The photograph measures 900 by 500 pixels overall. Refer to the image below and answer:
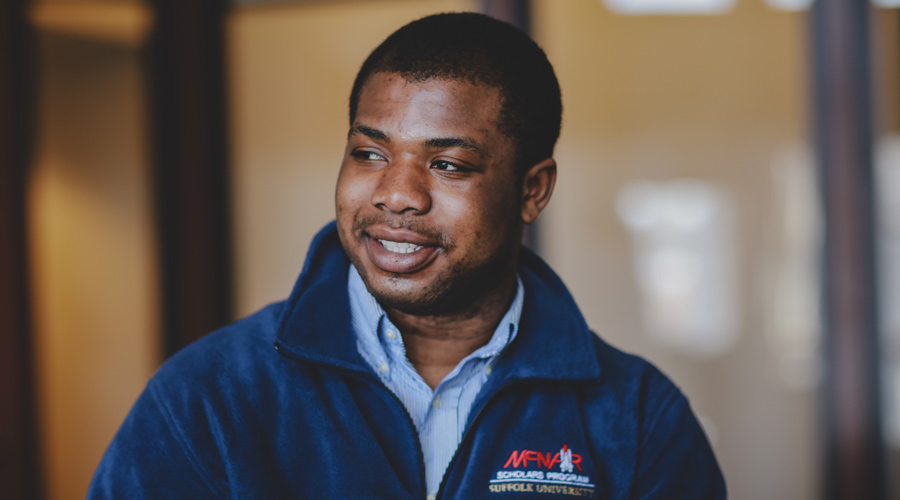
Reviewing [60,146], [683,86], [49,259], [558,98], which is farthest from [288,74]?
[558,98]

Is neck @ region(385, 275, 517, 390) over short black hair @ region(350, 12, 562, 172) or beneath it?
beneath

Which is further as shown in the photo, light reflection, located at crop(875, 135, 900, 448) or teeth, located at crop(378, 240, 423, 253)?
light reflection, located at crop(875, 135, 900, 448)

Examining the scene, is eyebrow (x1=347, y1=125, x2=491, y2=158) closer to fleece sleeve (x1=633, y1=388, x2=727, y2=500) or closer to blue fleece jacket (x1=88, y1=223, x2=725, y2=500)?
blue fleece jacket (x1=88, y1=223, x2=725, y2=500)

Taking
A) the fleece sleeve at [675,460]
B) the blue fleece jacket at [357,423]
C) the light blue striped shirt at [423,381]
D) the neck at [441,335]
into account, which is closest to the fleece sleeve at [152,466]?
the blue fleece jacket at [357,423]

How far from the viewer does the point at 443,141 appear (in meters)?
1.40

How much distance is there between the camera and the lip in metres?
1.40

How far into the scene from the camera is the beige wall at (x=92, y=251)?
332cm

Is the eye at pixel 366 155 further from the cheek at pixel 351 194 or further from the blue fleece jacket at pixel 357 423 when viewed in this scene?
the blue fleece jacket at pixel 357 423

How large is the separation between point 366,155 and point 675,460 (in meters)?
0.86

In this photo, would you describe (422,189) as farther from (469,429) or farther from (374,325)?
(469,429)

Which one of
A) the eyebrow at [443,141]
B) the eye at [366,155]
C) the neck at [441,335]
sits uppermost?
the eyebrow at [443,141]

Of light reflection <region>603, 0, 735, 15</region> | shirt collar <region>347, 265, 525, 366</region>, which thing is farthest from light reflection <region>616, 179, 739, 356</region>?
shirt collar <region>347, 265, 525, 366</region>

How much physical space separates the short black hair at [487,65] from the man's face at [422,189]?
3cm

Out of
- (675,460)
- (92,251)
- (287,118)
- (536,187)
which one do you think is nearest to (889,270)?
(675,460)
